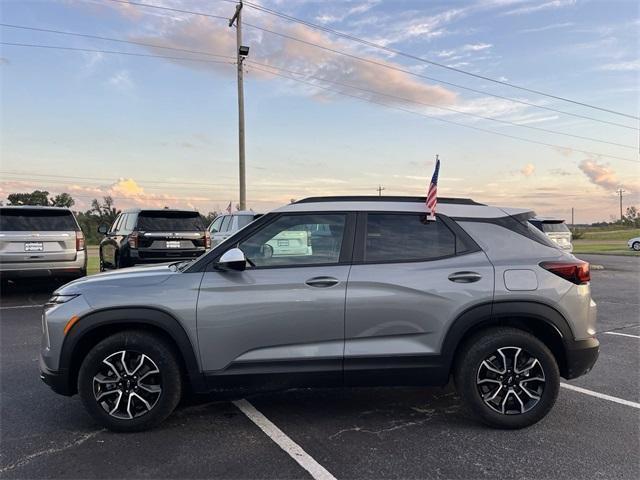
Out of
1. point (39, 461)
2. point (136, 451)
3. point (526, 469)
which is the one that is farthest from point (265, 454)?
point (526, 469)

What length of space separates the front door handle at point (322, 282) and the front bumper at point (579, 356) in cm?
191

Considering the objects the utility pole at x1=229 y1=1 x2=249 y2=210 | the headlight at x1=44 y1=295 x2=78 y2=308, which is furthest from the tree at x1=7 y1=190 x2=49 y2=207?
the headlight at x1=44 y1=295 x2=78 y2=308

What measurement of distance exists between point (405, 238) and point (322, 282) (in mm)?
781

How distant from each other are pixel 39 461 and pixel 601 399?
4611 mm

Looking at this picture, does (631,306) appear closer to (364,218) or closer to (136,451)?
(364,218)

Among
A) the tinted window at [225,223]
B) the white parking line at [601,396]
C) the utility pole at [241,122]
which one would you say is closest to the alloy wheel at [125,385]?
the white parking line at [601,396]

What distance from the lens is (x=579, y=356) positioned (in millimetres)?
3801

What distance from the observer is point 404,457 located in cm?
328

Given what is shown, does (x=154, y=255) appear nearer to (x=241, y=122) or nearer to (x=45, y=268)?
(x=45, y=268)

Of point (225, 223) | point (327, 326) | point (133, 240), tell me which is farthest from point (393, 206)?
point (225, 223)

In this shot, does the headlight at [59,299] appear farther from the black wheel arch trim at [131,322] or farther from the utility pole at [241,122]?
the utility pole at [241,122]

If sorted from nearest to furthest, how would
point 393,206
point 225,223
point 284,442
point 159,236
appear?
point 284,442 < point 393,206 < point 159,236 < point 225,223

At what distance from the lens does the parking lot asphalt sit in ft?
10.3

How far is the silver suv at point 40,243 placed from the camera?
9055 millimetres
